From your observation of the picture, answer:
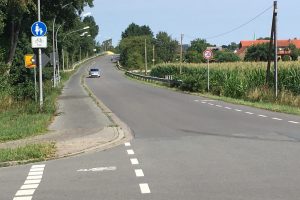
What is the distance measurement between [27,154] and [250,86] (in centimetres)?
2535

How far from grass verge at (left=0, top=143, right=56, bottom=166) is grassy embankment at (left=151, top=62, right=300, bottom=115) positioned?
43.2 feet

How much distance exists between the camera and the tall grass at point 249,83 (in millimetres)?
30847

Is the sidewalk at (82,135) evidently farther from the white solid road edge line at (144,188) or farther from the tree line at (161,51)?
the tree line at (161,51)

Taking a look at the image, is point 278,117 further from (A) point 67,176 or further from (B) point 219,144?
(A) point 67,176

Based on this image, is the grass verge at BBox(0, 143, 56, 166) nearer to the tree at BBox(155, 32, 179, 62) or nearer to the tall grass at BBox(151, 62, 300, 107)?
the tall grass at BBox(151, 62, 300, 107)

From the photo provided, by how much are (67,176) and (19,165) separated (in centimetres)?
197

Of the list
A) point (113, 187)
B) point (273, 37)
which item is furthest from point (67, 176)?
point (273, 37)

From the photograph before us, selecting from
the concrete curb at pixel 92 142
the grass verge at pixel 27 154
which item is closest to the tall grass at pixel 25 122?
the concrete curb at pixel 92 142

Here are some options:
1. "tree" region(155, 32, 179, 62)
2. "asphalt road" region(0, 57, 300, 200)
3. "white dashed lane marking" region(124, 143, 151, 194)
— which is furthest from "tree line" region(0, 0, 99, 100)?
"tree" region(155, 32, 179, 62)

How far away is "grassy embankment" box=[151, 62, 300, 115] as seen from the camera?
2848 cm

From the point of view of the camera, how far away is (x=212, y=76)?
42.6 meters

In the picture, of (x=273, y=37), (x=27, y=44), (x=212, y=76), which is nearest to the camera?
(x=273, y=37)

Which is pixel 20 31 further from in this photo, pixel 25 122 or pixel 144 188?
pixel 144 188

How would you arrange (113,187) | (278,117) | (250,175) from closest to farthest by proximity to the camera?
(113,187) → (250,175) → (278,117)
